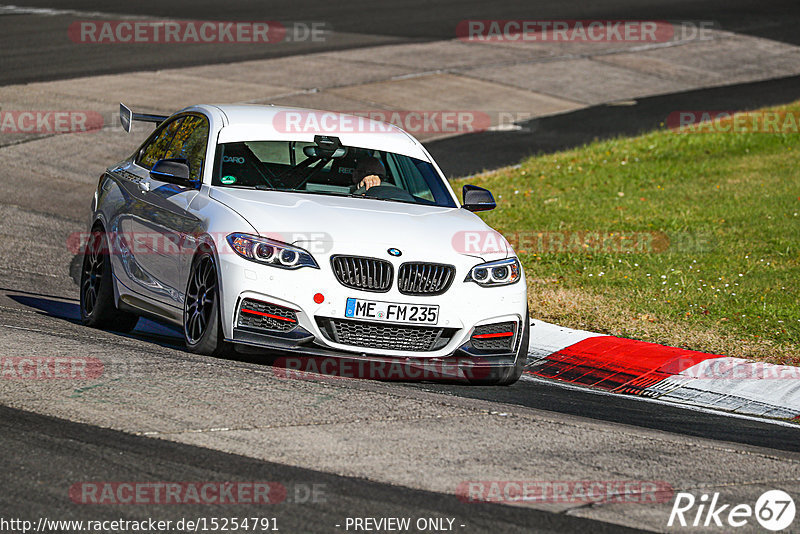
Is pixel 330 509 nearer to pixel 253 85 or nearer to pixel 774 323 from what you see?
pixel 774 323

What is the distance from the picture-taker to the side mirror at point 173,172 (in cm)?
809

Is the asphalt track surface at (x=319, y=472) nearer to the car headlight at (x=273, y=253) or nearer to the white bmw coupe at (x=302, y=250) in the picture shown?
the white bmw coupe at (x=302, y=250)

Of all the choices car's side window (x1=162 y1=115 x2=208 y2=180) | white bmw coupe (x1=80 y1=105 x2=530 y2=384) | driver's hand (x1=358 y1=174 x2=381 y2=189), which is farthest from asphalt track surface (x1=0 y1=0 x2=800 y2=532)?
driver's hand (x1=358 y1=174 x2=381 y2=189)

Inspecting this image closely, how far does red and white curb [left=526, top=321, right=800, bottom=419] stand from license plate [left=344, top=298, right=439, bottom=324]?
1.78 metres

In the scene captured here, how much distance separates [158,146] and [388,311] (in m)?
2.86

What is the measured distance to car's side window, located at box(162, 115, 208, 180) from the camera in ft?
27.8

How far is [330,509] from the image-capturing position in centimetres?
498

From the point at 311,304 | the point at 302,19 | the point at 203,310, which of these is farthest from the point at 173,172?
the point at 302,19

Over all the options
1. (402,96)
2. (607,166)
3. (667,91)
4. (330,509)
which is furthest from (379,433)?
(667,91)

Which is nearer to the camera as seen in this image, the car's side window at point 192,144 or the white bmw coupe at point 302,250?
the white bmw coupe at point 302,250

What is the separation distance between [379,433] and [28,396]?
70.6 inches

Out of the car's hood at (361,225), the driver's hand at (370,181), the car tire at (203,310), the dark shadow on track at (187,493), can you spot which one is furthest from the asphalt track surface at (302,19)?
the dark shadow on track at (187,493)

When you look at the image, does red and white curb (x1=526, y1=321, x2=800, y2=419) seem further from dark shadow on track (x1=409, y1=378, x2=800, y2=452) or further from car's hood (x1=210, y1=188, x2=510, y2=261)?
car's hood (x1=210, y1=188, x2=510, y2=261)

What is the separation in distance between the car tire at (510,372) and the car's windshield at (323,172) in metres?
1.29
